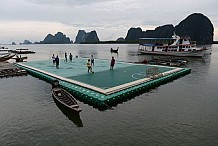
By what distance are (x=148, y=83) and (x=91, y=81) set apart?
684 centimetres

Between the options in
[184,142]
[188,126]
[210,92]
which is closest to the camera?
[184,142]

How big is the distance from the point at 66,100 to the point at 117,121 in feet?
16.9

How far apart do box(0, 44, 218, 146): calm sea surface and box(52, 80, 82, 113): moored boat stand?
2.71 feet

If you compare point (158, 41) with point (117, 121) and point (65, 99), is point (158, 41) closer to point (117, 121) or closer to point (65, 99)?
point (65, 99)

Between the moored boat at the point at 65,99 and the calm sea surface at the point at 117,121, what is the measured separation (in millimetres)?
825

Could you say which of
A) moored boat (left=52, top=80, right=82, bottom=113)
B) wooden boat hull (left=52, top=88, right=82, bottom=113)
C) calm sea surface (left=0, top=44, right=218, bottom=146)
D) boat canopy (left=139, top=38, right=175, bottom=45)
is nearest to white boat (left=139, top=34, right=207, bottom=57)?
boat canopy (left=139, top=38, right=175, bottom=45)

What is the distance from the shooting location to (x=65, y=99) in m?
17.4

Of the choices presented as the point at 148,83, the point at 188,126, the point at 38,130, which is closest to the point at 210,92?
the point at 148,83

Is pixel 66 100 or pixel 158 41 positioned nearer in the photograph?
pixel 66 100

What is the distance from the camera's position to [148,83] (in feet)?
76.4

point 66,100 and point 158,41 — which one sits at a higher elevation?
point 158,41

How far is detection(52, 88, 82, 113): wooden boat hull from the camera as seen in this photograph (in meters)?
15.4

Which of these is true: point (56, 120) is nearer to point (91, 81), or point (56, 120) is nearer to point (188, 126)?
point (91, 81)

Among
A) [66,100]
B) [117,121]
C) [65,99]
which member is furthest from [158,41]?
[117,121]
